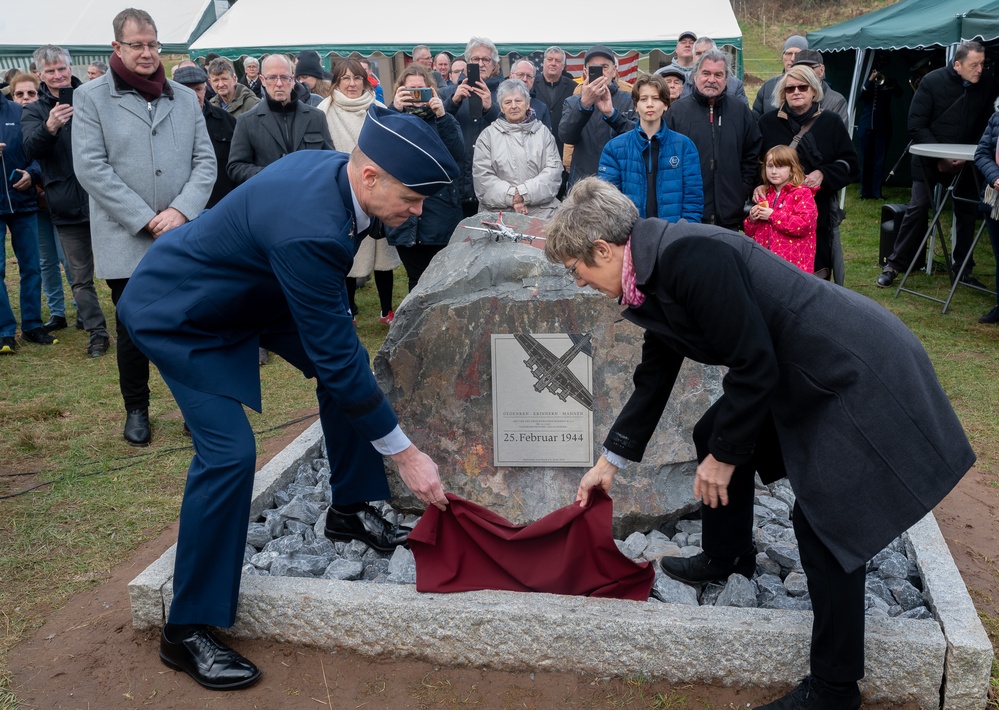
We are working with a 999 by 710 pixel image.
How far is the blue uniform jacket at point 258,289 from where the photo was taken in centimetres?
284

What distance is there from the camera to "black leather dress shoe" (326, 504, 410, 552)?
12.7 feet

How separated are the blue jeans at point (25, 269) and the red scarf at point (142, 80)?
310 centimetres

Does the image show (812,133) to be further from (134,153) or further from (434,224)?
(134,153)

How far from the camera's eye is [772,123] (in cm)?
Result: 652

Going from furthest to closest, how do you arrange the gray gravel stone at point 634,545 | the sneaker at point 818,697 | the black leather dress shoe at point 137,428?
1. the black leather dress shoe at point 137,428
2. the gray gravel stone at point 634,545
3. the sneaker at point 818,697

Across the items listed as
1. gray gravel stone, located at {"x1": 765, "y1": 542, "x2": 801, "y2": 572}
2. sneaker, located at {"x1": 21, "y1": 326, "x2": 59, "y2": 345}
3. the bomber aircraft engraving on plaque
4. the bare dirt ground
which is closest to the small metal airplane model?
the bomber aircraft engraving on plaque

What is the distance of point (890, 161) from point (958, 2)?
3553mm

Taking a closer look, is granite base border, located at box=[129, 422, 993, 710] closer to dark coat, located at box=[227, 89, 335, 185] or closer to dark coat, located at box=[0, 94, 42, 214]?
dark coat, located at box=[227, 89, 335, 185]

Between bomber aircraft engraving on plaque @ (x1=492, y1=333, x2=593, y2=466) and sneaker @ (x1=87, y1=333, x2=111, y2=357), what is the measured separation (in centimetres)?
457

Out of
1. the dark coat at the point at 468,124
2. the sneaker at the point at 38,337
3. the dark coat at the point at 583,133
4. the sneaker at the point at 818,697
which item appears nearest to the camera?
the sneaker at the point at 818,697

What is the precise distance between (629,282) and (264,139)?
4486 millimetres

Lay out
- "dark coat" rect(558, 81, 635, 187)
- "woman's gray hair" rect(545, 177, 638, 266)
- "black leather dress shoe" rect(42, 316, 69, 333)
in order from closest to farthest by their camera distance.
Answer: "woman's gray hair" rect(545, 177, 638, 266) < "dark coat" rect(558, 81, 635, 187) < "black leather dress shoe" rect(42, 316, 69, 333)

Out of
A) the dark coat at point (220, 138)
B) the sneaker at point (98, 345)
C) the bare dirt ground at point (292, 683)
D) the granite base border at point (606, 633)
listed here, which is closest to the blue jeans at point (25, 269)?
the sneaker at point (98, 345)

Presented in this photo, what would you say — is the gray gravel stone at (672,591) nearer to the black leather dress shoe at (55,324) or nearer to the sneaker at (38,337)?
the sneaker at (38,337)
